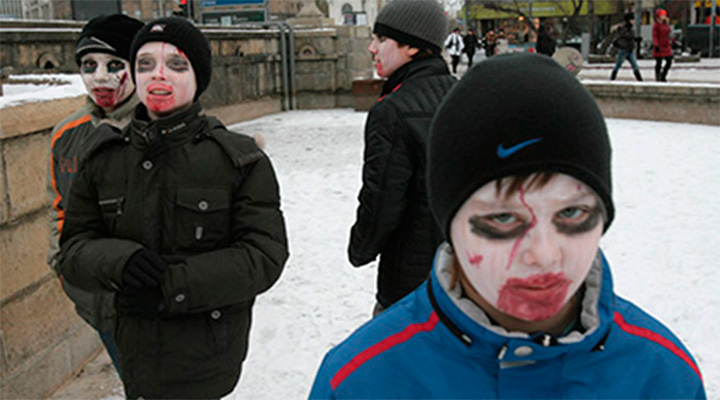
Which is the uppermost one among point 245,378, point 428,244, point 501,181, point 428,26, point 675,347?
point 428,26

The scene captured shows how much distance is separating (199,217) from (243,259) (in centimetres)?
18

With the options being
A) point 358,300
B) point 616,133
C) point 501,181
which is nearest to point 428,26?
point 501,181

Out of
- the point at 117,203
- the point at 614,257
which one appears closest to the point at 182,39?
the point at 117,203

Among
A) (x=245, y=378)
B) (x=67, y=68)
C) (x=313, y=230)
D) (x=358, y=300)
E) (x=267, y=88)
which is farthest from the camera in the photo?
(x=267, y=88)

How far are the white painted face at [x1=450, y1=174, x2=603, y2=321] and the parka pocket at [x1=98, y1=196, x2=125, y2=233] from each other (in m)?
1.35

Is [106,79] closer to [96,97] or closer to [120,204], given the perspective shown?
[96,97]

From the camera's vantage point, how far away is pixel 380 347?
4.26 ft

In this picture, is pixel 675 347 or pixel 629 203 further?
pixel 629 203

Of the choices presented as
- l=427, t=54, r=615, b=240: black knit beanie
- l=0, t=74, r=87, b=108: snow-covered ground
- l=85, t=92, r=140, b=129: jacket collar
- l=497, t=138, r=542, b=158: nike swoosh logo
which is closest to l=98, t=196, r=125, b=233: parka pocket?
l=85, t=92, r=140, b=129: jacket collar

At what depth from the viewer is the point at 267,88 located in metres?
15.8

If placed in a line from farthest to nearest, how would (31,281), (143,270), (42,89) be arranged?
(42,89), (31,281), (143,270)

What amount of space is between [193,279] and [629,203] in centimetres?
593

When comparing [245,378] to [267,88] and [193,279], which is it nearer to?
[193,279]

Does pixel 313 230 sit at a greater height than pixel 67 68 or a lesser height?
lesser
